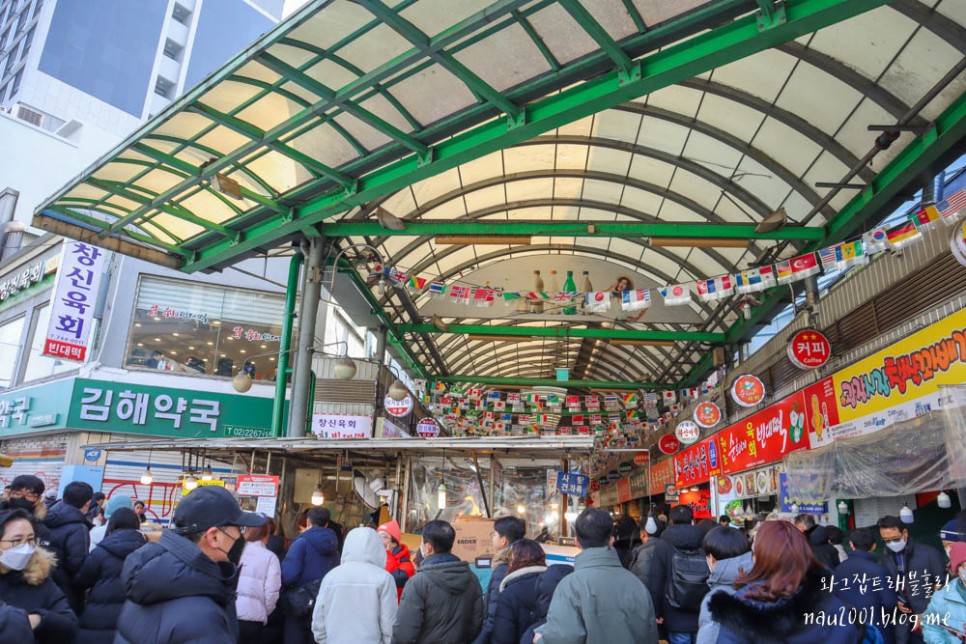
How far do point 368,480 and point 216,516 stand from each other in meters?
10.6

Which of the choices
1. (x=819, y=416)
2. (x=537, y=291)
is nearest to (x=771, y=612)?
(x=819, y=416)

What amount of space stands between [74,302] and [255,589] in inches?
556

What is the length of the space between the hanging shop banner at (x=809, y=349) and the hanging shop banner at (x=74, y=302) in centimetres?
1556

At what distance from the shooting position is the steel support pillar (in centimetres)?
1238

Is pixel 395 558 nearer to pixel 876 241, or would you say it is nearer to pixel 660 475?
pixel 876 241

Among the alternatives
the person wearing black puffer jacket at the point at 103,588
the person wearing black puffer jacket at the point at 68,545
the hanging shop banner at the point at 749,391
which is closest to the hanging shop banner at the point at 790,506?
the hanging shop banner at the point at 749,391

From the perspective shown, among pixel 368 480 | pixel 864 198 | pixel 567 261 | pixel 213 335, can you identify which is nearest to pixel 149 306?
pixel 213 335

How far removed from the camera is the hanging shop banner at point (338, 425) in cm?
1486

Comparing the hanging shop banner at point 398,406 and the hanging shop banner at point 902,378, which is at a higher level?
the hanging shop banner at point 398,406

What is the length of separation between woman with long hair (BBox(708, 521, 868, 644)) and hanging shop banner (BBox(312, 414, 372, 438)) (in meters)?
13.0

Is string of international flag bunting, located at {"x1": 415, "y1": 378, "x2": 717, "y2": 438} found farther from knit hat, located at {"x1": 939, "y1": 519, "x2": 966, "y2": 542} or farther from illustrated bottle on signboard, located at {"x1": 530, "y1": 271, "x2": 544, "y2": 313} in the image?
knit hat, located at {"x1": 939, "y1": 519, "x2": 966, "y2": 542}

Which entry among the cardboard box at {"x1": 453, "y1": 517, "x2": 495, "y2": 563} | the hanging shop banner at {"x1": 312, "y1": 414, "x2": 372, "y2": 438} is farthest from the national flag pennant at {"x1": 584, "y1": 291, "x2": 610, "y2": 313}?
the hanging shop banner at {"x1": 312, "y1": 414, "x2": 372, "y2": 438}

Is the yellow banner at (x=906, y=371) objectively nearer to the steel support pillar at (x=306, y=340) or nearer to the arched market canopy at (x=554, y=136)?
the arched market canopy at (x=554, y=136)

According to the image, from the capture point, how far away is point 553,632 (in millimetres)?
3246
